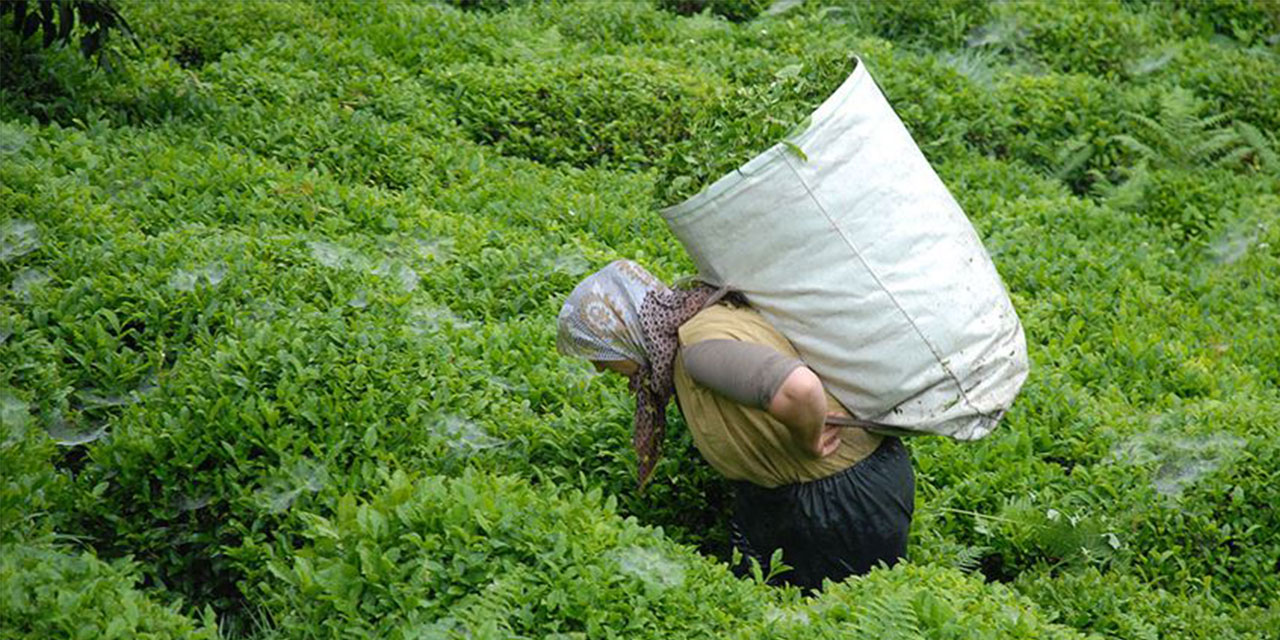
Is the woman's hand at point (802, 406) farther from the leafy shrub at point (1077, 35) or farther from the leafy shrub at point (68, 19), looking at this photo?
the leafy shrub at point (1077, 35)

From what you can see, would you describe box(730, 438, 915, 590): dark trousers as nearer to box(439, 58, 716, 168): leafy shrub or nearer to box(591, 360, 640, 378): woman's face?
box(591, 360, 640, 378): woman's face

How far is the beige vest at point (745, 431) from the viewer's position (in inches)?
175

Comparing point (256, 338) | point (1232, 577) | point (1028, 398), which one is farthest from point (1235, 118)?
point (256, 338)

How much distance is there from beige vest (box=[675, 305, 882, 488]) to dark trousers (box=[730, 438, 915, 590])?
4 centimetres

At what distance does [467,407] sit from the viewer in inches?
205

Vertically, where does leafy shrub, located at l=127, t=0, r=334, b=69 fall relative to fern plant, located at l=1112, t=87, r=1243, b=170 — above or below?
below

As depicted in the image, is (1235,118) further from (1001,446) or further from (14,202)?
(14,202)

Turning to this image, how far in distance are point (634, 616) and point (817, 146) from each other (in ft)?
4.52

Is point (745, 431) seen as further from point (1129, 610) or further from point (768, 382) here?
point (1129, 610)

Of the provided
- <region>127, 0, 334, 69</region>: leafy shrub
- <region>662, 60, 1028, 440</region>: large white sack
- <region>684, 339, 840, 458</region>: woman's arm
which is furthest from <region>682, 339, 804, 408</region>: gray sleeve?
<region>127, 0, 334, 69</region>: leafy shrub

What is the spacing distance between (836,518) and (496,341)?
1650 millimetres

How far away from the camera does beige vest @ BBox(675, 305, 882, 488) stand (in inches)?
175

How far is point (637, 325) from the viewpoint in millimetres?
4684

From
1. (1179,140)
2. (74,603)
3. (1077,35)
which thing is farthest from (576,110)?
(74,603)
